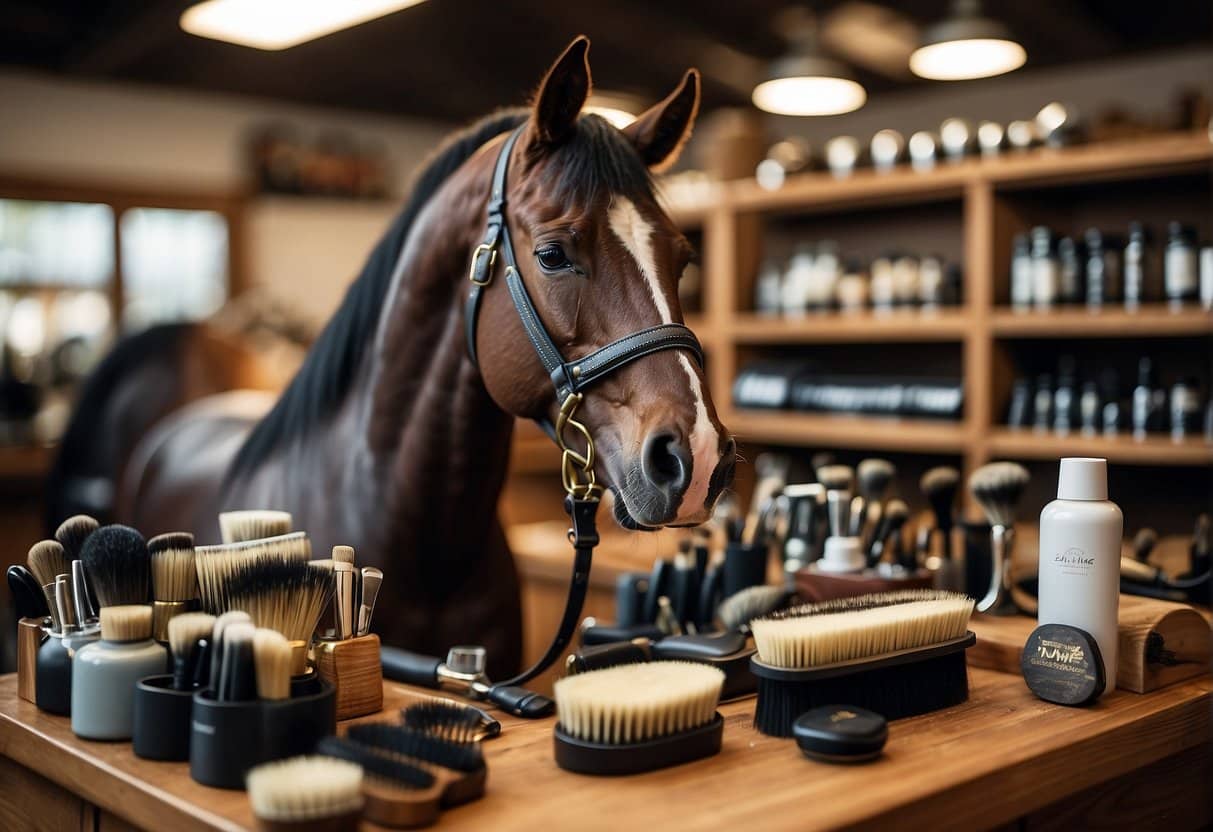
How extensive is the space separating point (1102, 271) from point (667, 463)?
2.92m

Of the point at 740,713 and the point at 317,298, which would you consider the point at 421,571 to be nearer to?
the point at 740,713

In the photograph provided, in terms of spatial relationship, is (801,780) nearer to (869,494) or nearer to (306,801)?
(306,801)

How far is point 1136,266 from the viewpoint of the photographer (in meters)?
3.54

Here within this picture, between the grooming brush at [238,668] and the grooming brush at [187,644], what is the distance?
0.06 metres

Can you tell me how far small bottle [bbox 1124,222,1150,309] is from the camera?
3520 millimetres

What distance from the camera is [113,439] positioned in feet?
12.0

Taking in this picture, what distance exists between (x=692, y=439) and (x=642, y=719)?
1.10 ft

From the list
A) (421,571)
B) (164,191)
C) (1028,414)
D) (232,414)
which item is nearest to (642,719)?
(421,571)

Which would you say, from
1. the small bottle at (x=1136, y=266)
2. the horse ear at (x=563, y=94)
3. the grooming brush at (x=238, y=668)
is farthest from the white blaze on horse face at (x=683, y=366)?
the small bottle at (x=1136, y=266)

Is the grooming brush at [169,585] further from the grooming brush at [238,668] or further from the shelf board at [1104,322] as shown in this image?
the shelf board at [1104,322]

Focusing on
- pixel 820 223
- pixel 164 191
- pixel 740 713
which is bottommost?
pixel 740 713

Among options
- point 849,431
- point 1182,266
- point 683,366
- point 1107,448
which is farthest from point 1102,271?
point 683,366

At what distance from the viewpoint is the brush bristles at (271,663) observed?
949mm

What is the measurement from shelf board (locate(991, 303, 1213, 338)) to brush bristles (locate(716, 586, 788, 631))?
248cm
